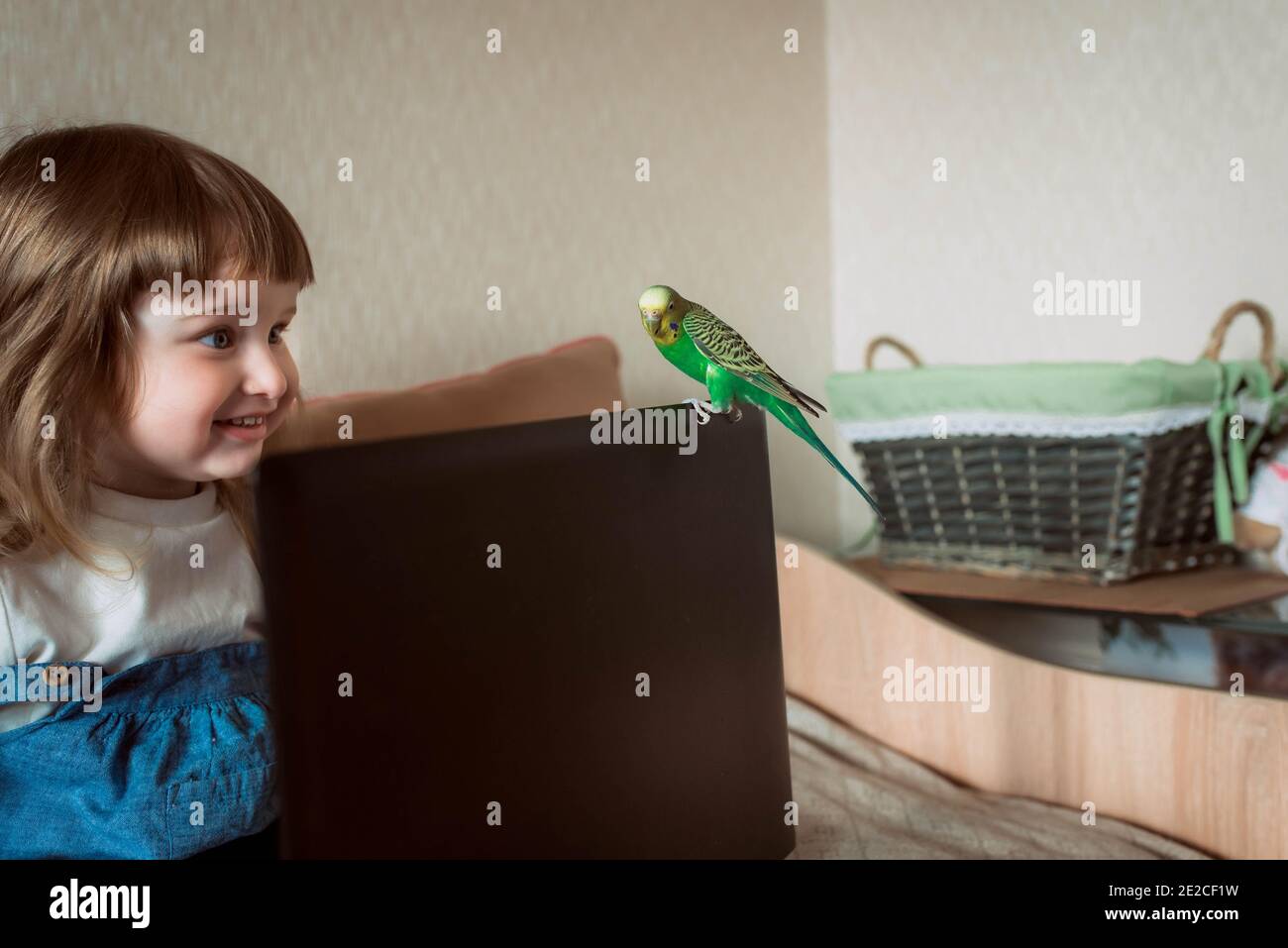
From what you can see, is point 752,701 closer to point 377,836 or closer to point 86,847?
point 377,836

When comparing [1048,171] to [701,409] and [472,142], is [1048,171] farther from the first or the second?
[701,409]

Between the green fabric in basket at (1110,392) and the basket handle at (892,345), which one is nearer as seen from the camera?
the green fabric in basket at (1110,392)

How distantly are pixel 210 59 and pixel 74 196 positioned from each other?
15.7 inches

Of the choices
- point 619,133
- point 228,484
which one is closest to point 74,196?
point 228,484

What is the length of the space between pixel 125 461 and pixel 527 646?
0.38m

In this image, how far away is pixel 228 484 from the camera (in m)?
0.85

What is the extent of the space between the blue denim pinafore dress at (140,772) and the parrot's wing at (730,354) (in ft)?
1.32

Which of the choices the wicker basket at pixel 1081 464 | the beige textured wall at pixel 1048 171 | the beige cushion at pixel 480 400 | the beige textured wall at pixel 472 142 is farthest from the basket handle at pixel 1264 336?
the beige cushion at pixel 480 400

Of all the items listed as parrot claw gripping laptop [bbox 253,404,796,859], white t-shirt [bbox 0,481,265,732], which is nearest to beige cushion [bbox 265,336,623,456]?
white t-shirt [bbox 0,481,265,732]

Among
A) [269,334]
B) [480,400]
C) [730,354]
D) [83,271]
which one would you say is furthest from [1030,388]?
[83,271]

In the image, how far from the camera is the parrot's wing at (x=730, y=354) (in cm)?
69

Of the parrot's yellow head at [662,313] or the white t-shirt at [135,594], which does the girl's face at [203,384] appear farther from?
the parrot's yellow head at [662,313]

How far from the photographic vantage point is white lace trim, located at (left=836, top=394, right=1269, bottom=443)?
51.8 inches

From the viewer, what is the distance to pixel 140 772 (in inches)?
29.6
